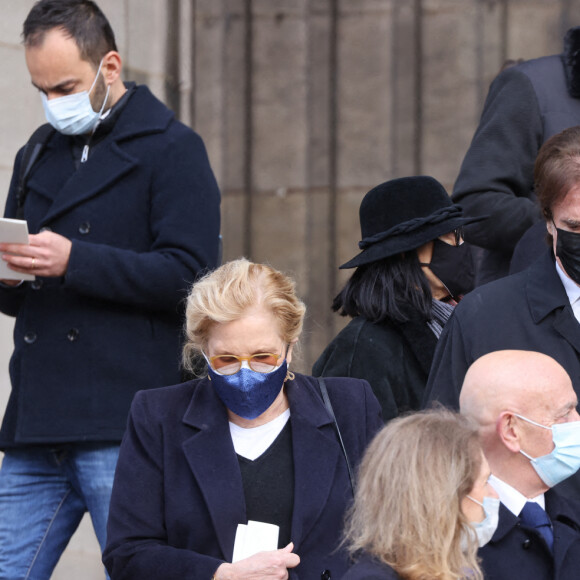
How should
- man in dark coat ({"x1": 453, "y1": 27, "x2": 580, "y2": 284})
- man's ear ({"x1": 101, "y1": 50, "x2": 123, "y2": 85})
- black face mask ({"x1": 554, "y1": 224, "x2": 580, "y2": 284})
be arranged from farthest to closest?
man in dark coat ({"x1": 453, "y1": 27, "x2": 580, "y2": 284}) → man's ear ({"x1": 101, "y1": 50, "x2": 123, "y2": 85}) → black face mask ({"x1": 554, "y1": 224, "x2": 580, "y2": 284})

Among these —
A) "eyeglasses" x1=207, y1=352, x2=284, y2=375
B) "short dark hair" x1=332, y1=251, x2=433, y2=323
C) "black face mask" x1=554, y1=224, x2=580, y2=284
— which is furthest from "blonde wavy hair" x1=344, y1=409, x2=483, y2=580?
"short dark hair" x1=332, y1=251, x2=433, y2=323

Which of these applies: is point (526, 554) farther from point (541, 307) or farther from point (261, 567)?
point (541, 307)

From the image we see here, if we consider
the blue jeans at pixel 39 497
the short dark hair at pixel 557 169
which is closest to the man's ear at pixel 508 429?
the short dark hair at pixel 557 169

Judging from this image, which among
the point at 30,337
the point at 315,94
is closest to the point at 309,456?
the point at 30,337

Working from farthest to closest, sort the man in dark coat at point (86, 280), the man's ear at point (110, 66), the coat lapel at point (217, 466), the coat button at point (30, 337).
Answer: the man's ear at point (110, 66) < the coat button at point (30, 337) < the man in dark coat at point (86, 280) < the coat lapel at point (217, 466)

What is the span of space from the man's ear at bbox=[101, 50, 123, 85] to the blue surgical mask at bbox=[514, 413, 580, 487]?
77.9 inches

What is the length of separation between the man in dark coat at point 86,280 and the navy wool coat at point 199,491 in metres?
0.62

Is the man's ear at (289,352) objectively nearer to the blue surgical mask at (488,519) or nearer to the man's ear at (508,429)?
the man's ear at (508,429)

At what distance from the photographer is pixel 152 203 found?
4.32m

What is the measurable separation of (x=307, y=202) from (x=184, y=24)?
4.05ft

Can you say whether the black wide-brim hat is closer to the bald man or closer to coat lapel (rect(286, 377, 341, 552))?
coat lapel (rect(286, 377, 341, 552))

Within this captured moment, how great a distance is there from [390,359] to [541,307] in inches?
24.2

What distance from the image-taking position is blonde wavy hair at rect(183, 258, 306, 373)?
351cm

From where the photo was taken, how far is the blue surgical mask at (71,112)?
168 inches
